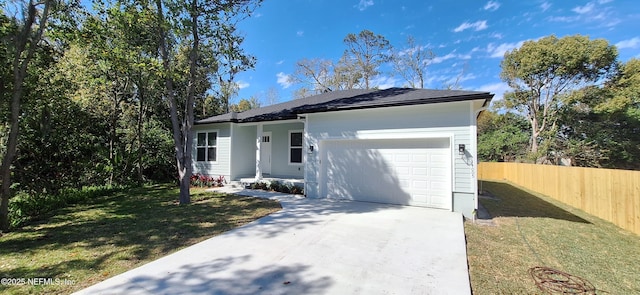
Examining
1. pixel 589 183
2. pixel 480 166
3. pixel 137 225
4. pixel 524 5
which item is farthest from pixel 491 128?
pixel 137 225

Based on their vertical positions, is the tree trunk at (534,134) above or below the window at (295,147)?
above

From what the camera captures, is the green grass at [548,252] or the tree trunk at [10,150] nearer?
the green grass at [548,252]

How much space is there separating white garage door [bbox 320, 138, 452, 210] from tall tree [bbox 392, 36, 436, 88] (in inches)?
687

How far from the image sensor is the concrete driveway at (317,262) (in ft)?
9.89

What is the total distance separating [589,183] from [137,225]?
12.9m

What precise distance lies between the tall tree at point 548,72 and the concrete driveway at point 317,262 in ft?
68.6

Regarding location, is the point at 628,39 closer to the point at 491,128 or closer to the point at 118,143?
the point at 491,128

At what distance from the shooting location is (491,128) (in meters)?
26.3

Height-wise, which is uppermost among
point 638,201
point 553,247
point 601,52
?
point 601,52

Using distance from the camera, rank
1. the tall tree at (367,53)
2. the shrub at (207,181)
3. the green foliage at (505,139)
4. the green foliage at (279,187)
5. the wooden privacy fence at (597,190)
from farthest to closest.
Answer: the green foliage at (505,139) → the tall tree at (367,53) → the shrub at (207,181) → the green foliage at (279,187) → the wooden privacy fence at (597,190)

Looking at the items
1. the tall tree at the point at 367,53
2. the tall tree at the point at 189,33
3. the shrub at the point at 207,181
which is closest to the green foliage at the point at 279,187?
the shrub at the point at 207,181

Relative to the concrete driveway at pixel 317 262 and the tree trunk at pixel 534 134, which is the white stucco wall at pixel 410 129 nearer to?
the concrete driveway at pixel 317 262

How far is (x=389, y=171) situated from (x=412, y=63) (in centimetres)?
1883

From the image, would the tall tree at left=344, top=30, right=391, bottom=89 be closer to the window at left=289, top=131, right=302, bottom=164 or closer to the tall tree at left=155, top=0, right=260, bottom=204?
the window at left=289, top=131, right=302, bottom=164
